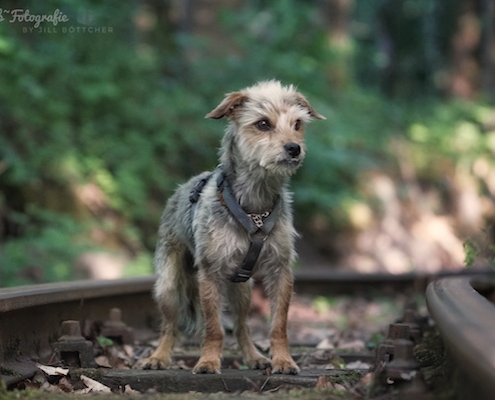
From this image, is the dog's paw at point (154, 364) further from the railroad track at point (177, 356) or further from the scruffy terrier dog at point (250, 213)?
the railroad track at point (177, 356)

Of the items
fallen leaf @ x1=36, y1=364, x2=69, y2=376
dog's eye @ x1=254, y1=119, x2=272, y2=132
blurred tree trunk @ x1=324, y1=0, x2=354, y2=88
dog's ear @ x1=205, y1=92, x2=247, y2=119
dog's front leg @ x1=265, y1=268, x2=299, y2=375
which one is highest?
blurred tree trunk @ x1=324, y1=0, x2=354, y2=88

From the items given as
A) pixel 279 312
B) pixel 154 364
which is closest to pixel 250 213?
pixel 279 312

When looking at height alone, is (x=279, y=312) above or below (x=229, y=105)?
below

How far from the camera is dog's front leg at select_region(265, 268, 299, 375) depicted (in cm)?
559

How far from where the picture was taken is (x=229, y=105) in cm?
591

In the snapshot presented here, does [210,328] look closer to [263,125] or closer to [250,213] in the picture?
[250,213]

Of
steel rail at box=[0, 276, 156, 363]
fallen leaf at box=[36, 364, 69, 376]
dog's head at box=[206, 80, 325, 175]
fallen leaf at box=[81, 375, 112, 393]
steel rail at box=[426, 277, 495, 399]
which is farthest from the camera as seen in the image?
dog's head at box=[206, 80, 325, 175]

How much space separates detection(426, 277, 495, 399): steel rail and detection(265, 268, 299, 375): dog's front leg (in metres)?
1.13

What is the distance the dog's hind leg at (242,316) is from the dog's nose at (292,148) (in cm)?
120

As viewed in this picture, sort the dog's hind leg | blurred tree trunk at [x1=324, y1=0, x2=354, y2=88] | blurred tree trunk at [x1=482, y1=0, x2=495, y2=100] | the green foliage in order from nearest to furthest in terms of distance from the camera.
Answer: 1. the dog's hind leg
2. the green foliage
3. blurred tree trunk at [x1=324, y1=0, x2=354, y2=88]
4. blurred tree trunk at [x1=482, y1=0, x2=495, y2=100]

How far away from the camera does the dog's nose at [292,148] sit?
5.63 metres

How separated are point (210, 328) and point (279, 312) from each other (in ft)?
1.48

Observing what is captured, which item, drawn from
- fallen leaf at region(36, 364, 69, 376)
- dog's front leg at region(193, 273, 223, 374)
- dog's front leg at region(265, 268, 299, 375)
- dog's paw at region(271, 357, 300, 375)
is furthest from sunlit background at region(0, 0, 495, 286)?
fallen leaf at region(36, 364, 69, 376)

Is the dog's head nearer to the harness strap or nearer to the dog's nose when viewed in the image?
the dog's nose
